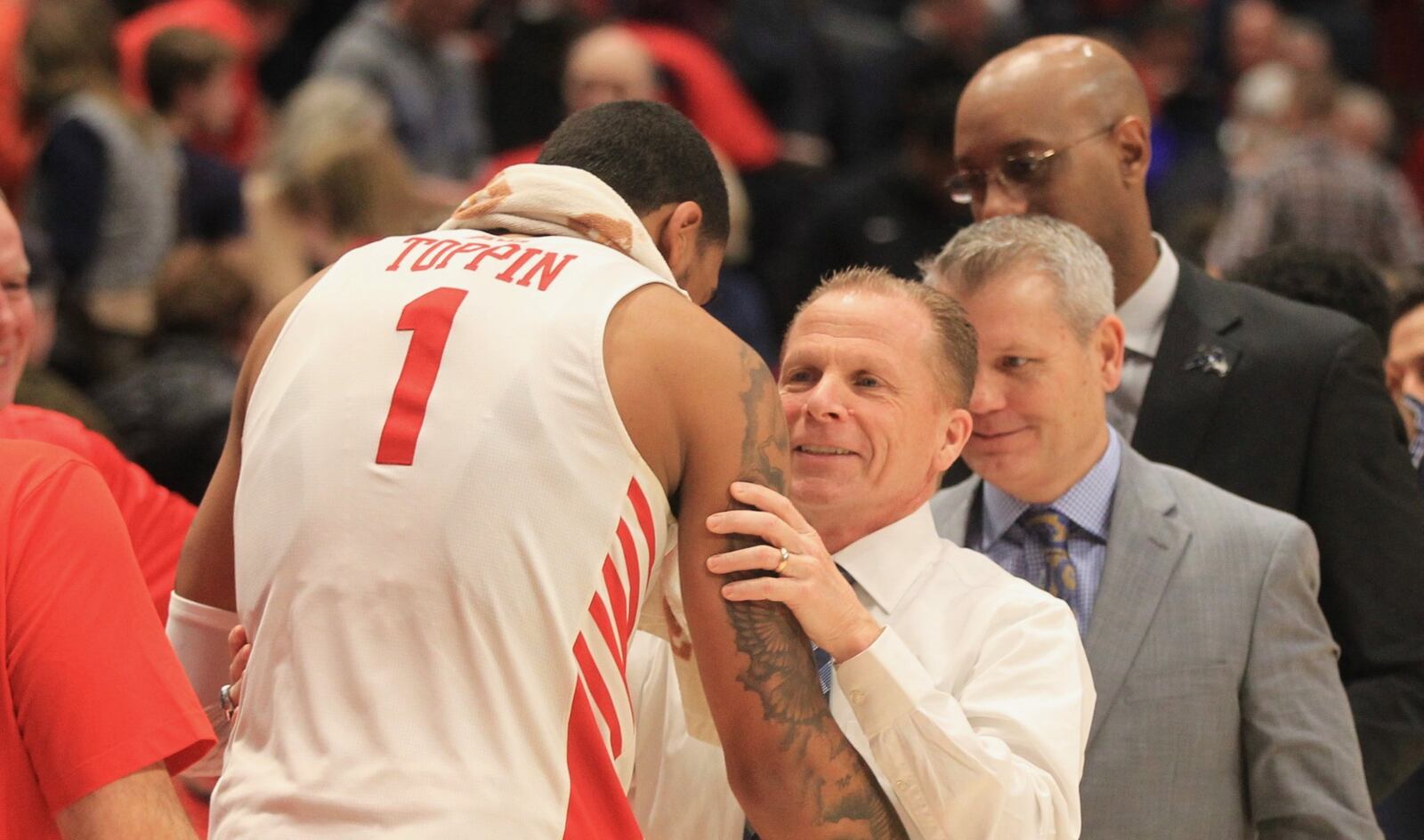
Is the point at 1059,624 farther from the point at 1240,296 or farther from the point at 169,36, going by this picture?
the point at 169,36

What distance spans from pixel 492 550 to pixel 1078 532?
1.39 metres

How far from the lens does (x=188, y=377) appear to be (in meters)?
5.46

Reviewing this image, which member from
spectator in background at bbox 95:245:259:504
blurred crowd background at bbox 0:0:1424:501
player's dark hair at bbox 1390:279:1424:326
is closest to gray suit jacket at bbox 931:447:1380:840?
blurred crowd background at bbox 0:0:1424:501

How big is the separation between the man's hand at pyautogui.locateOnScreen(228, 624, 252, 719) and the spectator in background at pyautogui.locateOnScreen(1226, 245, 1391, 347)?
257 cm

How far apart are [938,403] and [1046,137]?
1.12 m

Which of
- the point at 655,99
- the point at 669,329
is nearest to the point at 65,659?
the point at 669,329

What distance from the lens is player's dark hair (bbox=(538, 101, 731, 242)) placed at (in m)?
2.76

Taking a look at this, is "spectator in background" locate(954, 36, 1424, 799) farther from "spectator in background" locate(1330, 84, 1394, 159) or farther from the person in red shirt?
"spectator in background" locate(1330, 84, 1394, 159)

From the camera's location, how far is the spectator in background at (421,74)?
8.03 meters

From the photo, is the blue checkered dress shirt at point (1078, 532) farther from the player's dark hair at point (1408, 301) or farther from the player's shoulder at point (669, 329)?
the player's dark hair at point (1408, 301)

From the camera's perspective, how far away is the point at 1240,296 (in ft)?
12.8

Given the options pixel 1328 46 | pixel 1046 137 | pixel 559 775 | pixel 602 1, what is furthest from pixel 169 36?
pixel 1328 46

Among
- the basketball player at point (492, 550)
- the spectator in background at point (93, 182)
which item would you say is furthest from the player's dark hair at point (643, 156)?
the spectator in background at point (93, 182)

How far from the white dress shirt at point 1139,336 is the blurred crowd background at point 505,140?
57 centimetres
